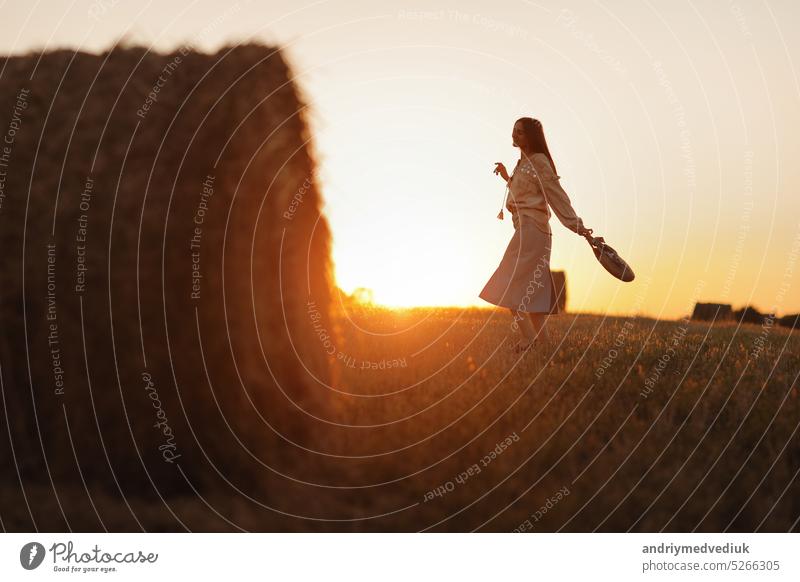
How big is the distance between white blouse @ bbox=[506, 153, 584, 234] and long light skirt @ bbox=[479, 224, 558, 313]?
0.13 m

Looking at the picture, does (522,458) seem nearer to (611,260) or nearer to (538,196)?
(611,260)

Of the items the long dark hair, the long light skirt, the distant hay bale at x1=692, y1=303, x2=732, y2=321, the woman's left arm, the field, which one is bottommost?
the field

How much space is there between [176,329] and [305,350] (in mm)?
877

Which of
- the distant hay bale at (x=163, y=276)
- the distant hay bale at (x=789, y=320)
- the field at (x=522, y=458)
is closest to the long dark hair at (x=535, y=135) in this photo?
the field at (x=522, y=458)

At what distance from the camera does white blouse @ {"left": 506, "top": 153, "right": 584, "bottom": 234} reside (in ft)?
30.0

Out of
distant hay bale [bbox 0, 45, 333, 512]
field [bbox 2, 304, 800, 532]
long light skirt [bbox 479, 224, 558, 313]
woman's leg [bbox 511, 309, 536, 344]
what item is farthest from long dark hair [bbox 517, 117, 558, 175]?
distant hay bale [bbox 0, 45, 333, 512]

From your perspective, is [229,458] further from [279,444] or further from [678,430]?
[678,430]

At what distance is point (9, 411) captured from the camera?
6008 millimetres

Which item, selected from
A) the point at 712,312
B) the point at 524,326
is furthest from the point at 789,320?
the point at 524,326

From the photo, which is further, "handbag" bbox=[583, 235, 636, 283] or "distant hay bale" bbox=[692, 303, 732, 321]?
"distant hay bale" bbox=[692, 303, 732, 321]

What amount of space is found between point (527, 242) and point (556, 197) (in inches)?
25.3

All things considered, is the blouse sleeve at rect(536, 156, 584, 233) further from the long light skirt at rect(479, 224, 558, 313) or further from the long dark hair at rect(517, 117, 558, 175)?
the long light skirt at rect(479, 224, 558, 313)

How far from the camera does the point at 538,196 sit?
31.2ft
